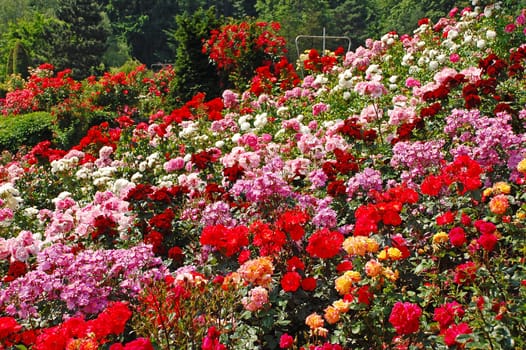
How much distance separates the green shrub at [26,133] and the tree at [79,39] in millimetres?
19870

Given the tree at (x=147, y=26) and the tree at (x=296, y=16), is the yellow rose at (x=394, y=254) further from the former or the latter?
the tree at (x=147, y=26)

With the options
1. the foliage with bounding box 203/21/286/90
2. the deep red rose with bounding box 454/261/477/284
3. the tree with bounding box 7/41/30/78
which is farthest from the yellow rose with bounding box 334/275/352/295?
the tree with bounding box 7/41/30/78

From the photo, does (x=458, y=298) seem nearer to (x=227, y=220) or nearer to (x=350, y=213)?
(x=350, y=213)

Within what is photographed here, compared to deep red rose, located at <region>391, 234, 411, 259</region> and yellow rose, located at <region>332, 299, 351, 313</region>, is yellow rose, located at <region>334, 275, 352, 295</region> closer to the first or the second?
yellow rose, located at <region>332, 299, 351, 313</region>

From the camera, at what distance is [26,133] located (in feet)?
42.4

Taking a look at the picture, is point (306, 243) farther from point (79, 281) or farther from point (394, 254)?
point (79, 281)

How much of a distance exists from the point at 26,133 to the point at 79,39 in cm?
2315

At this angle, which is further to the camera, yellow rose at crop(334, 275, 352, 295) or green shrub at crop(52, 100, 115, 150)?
green shrub at crop(52, 100, 115, 150)

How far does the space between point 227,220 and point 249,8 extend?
50802 mm

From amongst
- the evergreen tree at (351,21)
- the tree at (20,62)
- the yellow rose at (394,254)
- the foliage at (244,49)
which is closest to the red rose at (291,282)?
the yellow rose at (394,254)

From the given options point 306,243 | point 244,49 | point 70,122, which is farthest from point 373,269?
point 70,122

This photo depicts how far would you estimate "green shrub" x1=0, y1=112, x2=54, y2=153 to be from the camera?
502 inches

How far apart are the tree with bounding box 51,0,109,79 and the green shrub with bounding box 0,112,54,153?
1987 centimetres

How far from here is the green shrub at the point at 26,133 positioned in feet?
41.8
